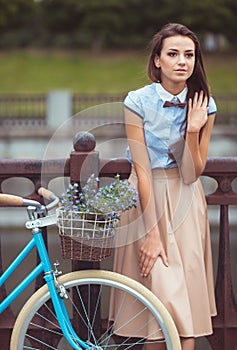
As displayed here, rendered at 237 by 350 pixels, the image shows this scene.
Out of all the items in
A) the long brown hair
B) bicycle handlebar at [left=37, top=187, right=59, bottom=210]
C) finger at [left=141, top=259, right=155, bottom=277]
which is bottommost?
finger at [left=141, top=259, right=155, bottom=277]

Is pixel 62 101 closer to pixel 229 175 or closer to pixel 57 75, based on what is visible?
pixel 57 75

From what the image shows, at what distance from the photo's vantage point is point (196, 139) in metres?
2.98

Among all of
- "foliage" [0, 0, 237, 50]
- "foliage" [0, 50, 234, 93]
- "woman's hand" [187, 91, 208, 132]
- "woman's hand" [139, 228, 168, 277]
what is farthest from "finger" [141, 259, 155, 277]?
"foliage" [0, 0, 237, 50]

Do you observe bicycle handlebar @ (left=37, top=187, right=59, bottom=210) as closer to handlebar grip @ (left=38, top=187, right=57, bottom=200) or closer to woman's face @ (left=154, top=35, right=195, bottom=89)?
handlebar grip @ (left=38, top=187, right=57, bottom=200)

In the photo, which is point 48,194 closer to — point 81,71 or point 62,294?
point 62,294

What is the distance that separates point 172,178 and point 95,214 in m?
0.46

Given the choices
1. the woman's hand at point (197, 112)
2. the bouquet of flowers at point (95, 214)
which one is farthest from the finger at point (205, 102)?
the bouquet of flowers at point (95, 214)

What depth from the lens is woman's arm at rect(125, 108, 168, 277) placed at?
9.92 ft

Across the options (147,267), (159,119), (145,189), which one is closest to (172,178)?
(145,189)

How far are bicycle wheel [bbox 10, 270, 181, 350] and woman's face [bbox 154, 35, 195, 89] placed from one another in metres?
0.81

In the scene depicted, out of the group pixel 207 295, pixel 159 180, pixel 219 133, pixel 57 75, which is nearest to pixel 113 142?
pixel 159 180

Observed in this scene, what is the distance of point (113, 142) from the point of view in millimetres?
3201

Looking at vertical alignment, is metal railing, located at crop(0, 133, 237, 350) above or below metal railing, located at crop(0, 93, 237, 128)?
above

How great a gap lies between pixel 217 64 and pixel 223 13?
2256mm
